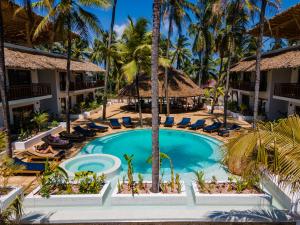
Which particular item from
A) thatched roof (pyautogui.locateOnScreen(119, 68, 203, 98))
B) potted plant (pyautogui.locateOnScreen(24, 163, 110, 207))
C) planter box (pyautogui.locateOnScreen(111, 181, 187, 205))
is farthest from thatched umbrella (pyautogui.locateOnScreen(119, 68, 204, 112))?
planter box (pyautogui.locateOnScreen(111, 181, 187, 205))

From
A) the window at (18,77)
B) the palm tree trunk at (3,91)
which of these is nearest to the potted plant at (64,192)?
the palm tree trunk at (3,91)

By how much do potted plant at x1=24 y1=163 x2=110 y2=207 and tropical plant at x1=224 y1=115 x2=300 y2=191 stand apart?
5997 millimetres

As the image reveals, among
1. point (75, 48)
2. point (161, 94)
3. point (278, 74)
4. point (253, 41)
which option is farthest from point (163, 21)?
point (75, 48)

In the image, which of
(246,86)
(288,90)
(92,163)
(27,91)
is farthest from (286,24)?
(27,91)

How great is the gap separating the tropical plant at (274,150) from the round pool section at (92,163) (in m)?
8.74

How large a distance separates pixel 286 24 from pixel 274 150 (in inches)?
858

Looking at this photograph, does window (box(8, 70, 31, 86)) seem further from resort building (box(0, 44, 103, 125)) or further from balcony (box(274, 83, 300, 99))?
balcony (box(274, 83, 300, 99))

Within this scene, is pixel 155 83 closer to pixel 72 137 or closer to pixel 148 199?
pixel 148 199

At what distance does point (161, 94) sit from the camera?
93.9 feet

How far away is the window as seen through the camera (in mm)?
18981

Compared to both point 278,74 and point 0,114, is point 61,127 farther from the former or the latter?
point 278,74

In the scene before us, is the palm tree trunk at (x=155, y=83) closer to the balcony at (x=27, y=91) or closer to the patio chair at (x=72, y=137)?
the patio chair at (x=72, y=137)

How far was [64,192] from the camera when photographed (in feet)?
29.5

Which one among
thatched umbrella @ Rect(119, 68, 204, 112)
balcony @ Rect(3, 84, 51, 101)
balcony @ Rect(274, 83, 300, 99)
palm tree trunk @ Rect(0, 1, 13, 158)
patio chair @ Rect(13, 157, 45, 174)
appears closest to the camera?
palm tree trunk @ Rect(0, 1, 13, 158)
